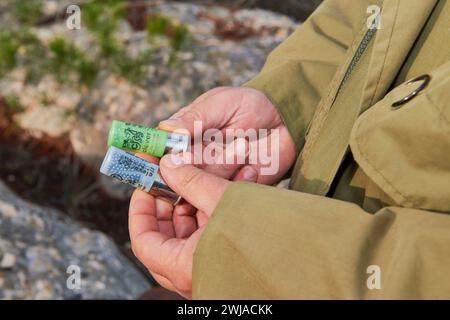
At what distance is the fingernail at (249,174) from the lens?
2.13 metres

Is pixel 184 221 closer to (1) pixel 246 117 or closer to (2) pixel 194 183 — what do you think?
(2) pixel 194 183

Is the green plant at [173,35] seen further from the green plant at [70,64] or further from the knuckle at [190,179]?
the knuckle at [190,179]

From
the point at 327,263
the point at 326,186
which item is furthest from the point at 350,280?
the point at 326,186

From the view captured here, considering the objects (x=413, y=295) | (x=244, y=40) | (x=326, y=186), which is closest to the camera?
(x=413, y=295)

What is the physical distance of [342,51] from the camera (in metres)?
2.14

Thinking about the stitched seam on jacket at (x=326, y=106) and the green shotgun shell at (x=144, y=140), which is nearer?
the stitched seam on jacket at (x=326, y=106)

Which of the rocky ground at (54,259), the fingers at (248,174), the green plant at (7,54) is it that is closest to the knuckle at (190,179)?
the fingers at (248,174)

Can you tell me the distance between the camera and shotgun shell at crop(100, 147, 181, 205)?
1.96 metres

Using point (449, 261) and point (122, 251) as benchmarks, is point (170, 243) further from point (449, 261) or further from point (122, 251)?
point (122, 251)

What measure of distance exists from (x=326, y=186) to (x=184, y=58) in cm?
292

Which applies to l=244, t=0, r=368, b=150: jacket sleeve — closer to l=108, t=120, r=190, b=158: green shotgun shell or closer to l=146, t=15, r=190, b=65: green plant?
l=108, t=120, r=190, b=158: green shotgun shell

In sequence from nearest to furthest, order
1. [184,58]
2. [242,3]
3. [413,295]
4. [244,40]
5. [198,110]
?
[413,295] < [198,110] < [184,58] < [244,40] < [242,3]

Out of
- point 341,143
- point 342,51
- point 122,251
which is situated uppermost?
point 342,51

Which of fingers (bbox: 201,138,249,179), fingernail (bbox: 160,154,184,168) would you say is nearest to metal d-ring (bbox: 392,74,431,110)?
fingernail (bbox: 160,154,184,168)
